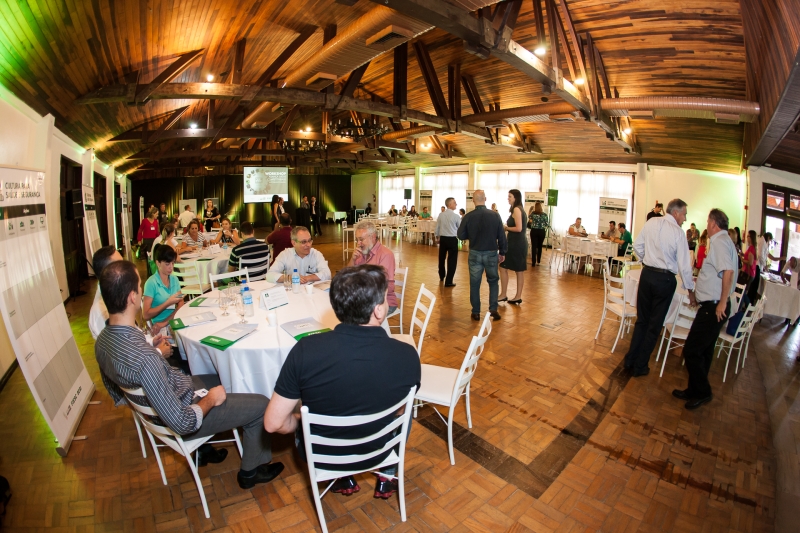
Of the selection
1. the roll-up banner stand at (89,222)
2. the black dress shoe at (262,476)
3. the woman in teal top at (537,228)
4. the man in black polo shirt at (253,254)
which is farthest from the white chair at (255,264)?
the woman in teal top at (537,228)

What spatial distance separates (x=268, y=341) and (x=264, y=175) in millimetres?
16103

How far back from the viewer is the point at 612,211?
37.4ft

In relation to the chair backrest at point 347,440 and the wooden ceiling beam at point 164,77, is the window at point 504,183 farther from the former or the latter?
the chair backrest at point 347,440

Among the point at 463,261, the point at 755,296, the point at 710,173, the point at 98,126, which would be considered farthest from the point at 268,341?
the point at 710,173

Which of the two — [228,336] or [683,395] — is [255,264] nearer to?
[228,336]

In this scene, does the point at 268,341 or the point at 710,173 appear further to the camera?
the point at 710,173

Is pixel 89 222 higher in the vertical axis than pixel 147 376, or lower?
higher

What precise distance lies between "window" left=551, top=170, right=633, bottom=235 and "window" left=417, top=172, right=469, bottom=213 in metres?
4.29

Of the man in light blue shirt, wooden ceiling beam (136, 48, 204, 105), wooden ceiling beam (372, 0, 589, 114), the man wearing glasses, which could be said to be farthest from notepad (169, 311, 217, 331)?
the man in light blue shirt

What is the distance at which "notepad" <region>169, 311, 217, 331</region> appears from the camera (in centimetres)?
264

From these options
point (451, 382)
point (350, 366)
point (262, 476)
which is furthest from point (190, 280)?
point (350, 366)

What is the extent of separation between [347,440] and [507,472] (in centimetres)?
131

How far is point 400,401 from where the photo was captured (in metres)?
1.73

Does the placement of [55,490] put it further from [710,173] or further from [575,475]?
[710,173]
